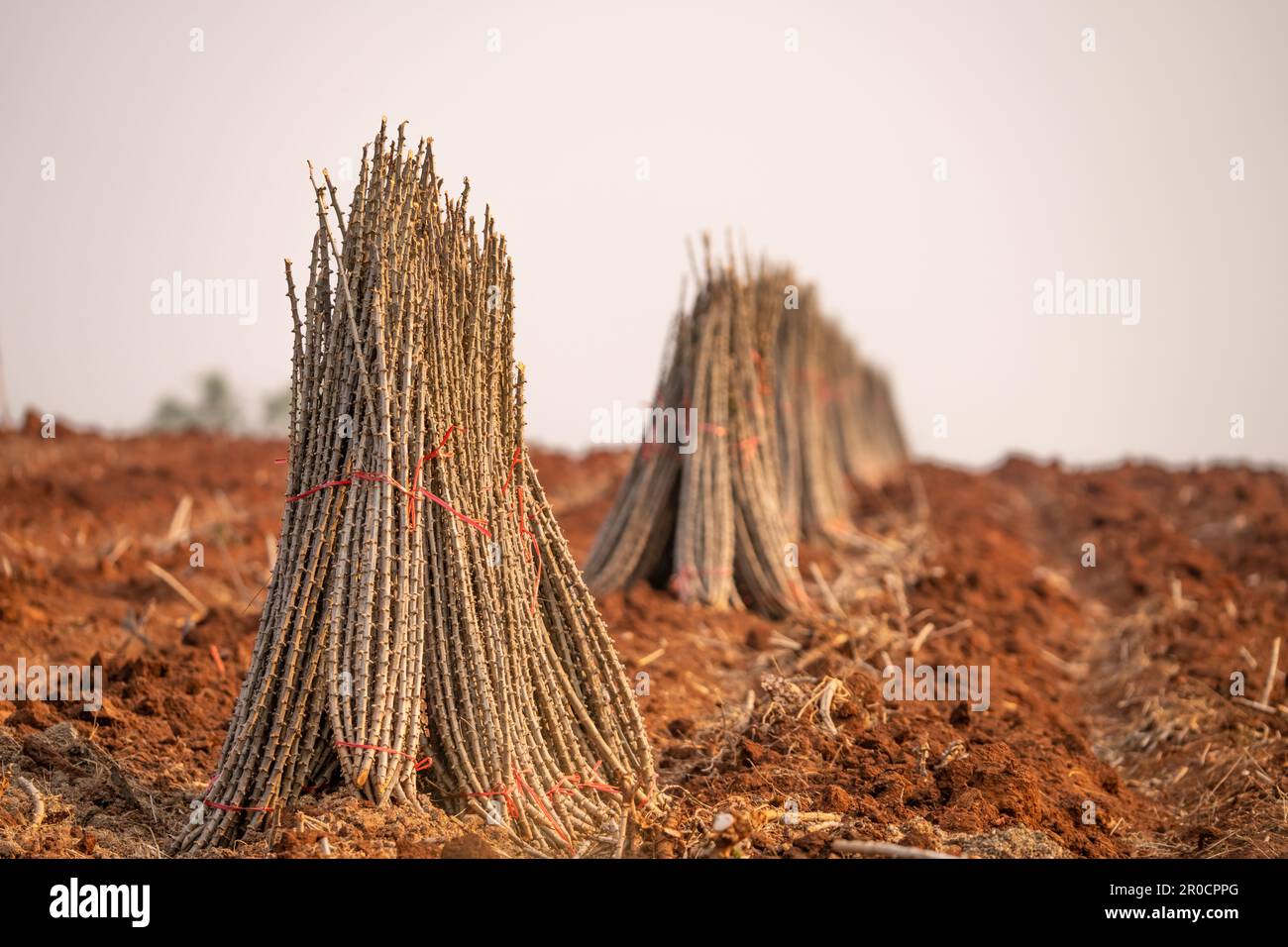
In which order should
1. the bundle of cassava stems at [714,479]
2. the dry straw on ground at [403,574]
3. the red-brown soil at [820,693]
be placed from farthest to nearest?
the bundle of cassava stems at [714,479] → the red-brown soil at [820,693] → the dry straw on ground at [403,574]

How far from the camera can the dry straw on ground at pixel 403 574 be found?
4.61 m

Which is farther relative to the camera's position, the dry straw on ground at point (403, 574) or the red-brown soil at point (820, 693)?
the red-brown soil at point (820, 693)

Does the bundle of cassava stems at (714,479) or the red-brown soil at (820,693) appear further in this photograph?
the bundle of cassava stems at (714,479)

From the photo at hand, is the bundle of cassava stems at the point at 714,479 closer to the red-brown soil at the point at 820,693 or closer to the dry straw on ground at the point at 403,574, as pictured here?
the red-brown soil at the point at 820,693

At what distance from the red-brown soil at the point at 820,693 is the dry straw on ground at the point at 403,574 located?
215mm

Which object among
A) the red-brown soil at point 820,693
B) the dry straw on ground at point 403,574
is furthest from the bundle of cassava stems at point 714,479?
the dry straw on ground at point 403,574

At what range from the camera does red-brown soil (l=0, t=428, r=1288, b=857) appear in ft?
15.8

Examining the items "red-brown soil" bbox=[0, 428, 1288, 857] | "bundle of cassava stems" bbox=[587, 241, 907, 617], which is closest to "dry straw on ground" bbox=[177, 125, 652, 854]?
"red-brown soil" bbox=[0, 428, 1288, 857]

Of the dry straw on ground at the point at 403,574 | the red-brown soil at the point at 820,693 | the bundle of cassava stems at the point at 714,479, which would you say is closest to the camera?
the dry straw on ground at the point at 403,574

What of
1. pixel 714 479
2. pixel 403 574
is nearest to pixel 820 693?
pixel 403 574

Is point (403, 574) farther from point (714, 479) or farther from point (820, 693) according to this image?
point (714, 479)

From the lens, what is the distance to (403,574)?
4695 mm

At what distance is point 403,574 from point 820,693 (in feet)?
7.12

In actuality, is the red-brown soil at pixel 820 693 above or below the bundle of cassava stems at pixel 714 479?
below
